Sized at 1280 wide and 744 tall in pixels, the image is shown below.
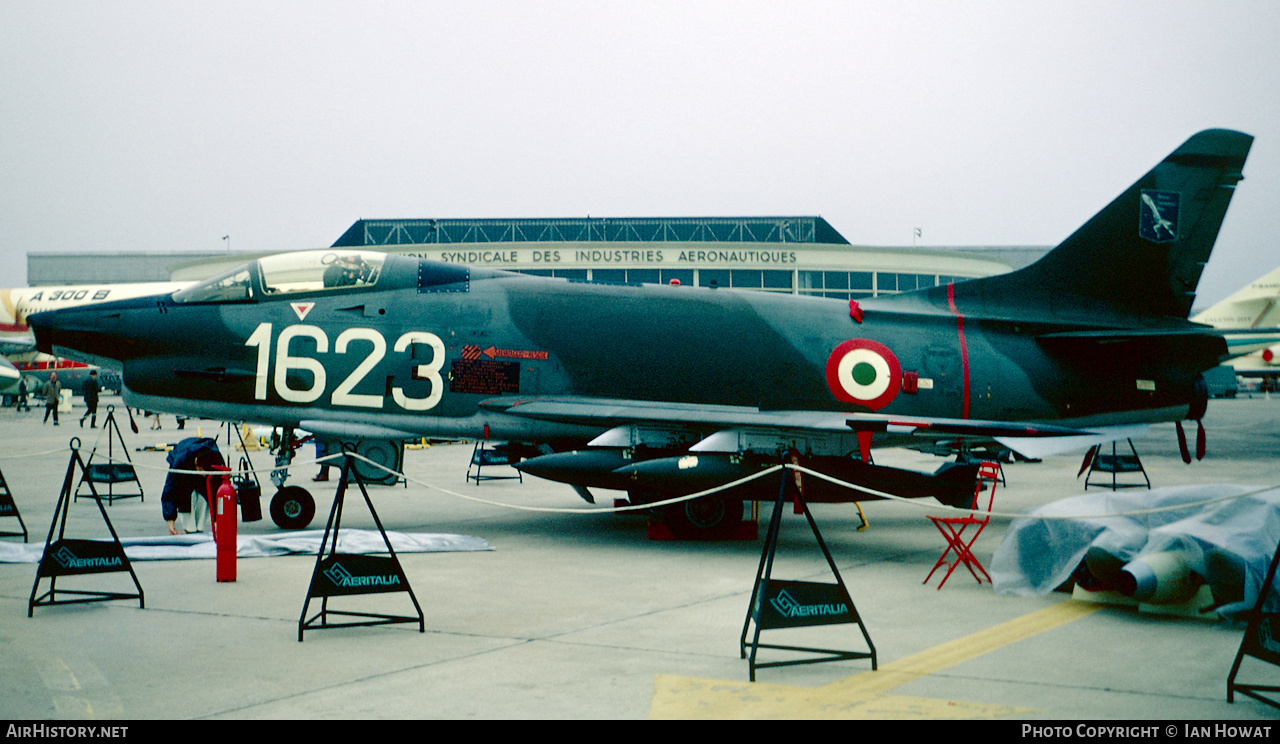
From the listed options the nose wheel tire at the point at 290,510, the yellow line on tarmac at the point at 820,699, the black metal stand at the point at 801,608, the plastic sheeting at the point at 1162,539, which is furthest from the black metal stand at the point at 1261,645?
the nose wheel tire at the point at 290,510

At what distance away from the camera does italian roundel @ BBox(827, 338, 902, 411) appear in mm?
12258

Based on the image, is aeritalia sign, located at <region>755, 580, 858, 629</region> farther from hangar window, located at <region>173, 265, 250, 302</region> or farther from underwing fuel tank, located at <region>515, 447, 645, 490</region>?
hangar window, located at <region>173, 265, 250, 302</region>

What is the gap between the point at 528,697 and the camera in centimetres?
512

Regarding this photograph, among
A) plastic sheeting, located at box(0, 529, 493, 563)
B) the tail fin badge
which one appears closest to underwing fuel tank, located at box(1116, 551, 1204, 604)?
plastic sheeting, located at box(0, 529, 493, 563)

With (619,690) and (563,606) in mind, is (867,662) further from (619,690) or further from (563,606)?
(563,606)

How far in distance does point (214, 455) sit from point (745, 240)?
4858 centimetres

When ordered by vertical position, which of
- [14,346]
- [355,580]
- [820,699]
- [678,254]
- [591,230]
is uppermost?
[591,230]

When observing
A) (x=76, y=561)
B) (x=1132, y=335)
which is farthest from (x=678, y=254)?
(x=76, y=561)

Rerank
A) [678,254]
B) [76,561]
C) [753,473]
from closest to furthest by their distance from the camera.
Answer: [76,561] < [753,473] < [678,254]

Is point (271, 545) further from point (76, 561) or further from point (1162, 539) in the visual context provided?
point (1162, 539)

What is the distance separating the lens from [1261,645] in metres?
5.41

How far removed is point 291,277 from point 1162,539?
9934mm

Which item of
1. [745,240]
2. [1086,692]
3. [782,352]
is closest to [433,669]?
[1086,692]
